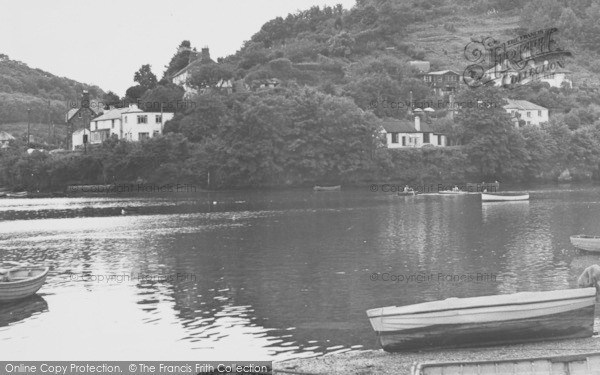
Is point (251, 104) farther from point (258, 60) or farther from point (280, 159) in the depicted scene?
point (258, 60)

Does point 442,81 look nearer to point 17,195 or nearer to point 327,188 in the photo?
point 327,188

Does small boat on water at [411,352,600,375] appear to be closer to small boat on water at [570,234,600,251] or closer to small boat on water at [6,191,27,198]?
small boat on water at [570,234,600,251]

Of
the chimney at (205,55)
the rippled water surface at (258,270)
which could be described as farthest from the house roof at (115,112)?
the rippled water surface at (258,270)

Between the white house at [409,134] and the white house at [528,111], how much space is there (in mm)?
20248

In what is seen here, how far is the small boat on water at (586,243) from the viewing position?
50.8 meters

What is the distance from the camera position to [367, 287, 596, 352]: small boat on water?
85.7ft

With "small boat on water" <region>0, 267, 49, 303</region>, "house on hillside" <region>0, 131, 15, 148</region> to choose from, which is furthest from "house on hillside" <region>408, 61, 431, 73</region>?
"small boat on water" <region>0, 267, 49, 303</region>

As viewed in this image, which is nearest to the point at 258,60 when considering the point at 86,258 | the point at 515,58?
the point at 515,58

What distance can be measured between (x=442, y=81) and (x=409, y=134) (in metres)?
36.0

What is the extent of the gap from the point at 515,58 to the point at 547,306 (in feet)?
551

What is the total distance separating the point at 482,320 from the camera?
26.2m

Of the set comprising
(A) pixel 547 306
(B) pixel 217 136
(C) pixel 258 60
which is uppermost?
(C) pixel 258 60

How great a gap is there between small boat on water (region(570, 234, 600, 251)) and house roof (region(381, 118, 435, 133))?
9055cm

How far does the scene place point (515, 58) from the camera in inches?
7249
